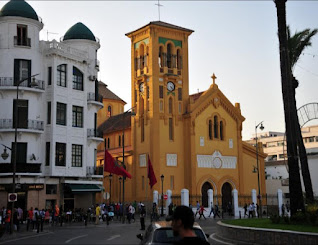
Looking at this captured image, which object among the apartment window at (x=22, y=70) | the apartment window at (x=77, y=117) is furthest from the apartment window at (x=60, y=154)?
the apartment window at (x=22, y=70)

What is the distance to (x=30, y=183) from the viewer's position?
1587 inches

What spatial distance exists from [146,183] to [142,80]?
40.8ft

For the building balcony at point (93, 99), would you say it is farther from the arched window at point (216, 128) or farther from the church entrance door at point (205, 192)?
the arched window at point (216, 128)

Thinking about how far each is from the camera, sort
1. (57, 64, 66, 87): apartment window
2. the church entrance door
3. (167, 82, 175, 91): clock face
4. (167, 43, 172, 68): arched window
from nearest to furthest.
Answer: (57, 64, 66, 87): apartment window, the church entrance door, (167, 82, 175, 91): clock face, (167, 43, 172, 68): arched window

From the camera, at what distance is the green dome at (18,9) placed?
138 ft

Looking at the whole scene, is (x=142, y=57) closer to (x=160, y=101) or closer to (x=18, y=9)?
(x=160, y=101)

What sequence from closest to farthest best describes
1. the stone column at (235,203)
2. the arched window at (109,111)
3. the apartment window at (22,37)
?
1. the apartment window at (22,37)
2. the stone column at (235,203)
3. the arched window at (109,111)

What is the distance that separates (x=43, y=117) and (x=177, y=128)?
19.9 metres

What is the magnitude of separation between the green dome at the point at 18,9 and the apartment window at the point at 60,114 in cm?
792

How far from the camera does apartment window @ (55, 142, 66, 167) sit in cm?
4257

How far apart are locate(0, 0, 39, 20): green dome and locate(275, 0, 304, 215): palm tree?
964 inches

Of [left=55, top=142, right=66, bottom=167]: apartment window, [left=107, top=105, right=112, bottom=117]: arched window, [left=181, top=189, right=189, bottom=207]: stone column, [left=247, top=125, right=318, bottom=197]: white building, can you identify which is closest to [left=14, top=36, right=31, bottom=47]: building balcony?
[left=55, top=142, right=66, bottom=167]: apartment window

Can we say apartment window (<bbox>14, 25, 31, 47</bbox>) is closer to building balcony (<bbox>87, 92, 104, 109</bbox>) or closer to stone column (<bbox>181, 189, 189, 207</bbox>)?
building balcony (<bbox>87, 92, 104, 109</bbox>)

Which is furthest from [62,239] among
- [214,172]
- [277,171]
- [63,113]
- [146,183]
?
[277,171]
